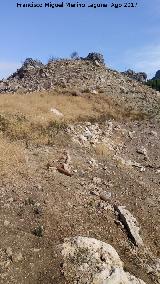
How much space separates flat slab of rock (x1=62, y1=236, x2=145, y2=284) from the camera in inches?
519

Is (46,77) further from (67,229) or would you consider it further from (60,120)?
(67,229)

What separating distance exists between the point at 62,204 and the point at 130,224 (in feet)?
9.12

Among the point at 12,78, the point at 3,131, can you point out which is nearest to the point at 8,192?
the point at 3,131

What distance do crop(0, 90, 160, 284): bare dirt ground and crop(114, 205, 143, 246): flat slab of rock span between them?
21 centimetres

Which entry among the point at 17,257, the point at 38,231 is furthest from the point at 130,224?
the point at 17,257

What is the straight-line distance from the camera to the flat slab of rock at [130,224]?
1666cm

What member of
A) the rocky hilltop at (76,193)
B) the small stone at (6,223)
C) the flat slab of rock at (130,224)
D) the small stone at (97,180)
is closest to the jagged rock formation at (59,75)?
the rocky hilltop at (76,193)

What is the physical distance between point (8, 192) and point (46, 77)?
2987cm

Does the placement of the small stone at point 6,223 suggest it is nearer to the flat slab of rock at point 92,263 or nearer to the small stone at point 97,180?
the flat slab of rock at point 92,263

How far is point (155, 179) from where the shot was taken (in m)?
24.3

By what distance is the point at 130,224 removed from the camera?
682 inches

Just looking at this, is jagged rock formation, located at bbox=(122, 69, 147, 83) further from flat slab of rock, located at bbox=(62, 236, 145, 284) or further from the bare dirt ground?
flat slab of rock, located at bbox=(62, 236, 145, 284)

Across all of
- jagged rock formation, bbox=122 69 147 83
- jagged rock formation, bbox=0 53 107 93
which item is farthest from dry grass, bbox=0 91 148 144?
jagged rock formation, bbox=122 69 147 83

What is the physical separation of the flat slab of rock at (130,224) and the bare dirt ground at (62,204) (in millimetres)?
213
